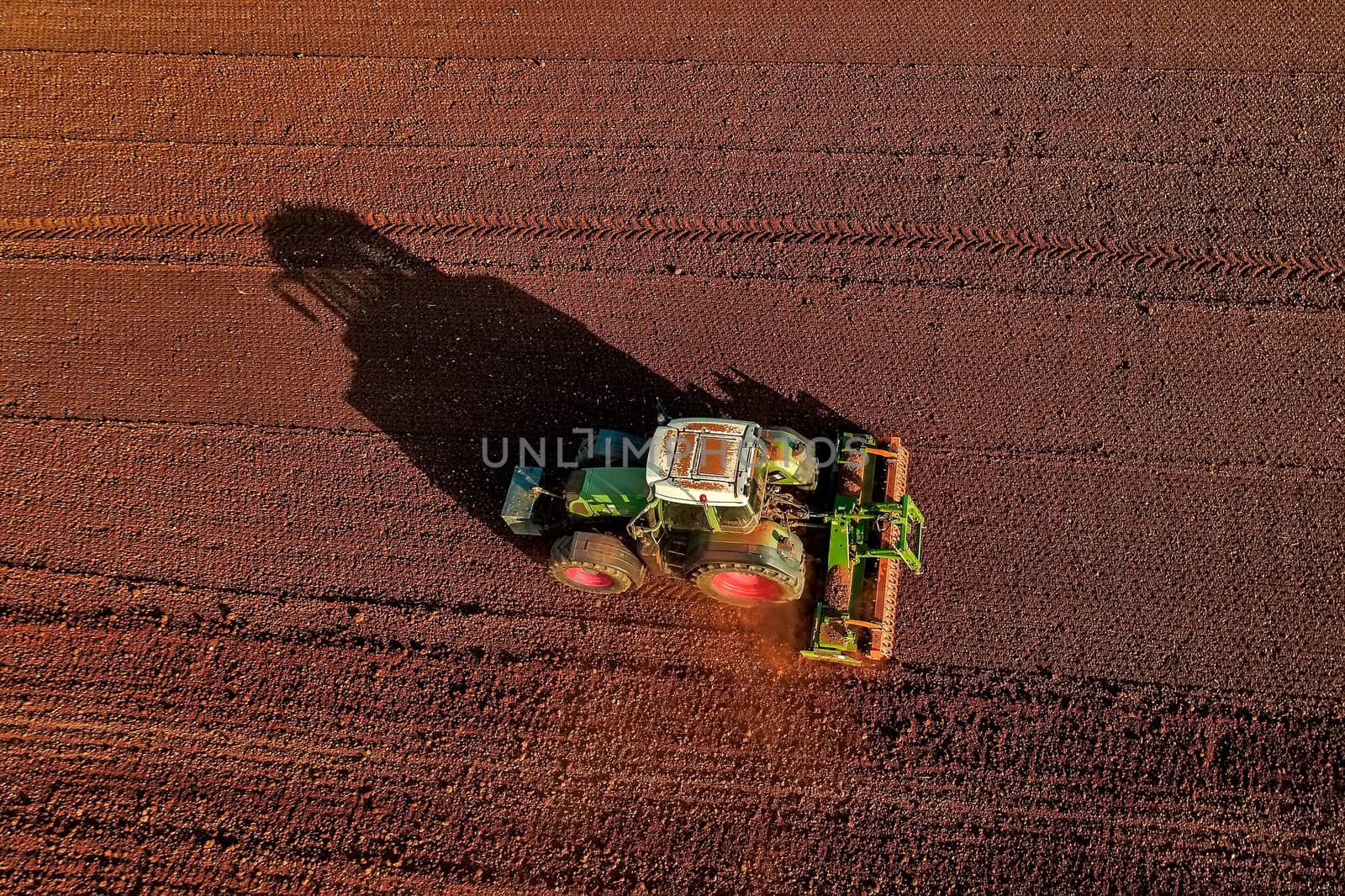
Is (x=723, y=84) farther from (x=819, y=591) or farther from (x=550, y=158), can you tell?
(x=819, y=591)

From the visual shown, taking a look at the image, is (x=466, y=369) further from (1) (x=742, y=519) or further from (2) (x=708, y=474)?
(1) (x=742, y=519)

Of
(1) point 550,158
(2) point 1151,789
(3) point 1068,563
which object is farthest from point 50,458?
(2) point 1151,789

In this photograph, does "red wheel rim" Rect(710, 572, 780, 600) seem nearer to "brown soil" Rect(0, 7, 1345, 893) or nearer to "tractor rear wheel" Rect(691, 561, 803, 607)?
"tractor rear wheel" Rect(691, 561, 803, 607)

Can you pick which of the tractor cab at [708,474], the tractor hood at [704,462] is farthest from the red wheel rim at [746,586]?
the tractor hood at [704,462]

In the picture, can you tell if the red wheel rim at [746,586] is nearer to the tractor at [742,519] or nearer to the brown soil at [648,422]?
the tractor at [742,519]

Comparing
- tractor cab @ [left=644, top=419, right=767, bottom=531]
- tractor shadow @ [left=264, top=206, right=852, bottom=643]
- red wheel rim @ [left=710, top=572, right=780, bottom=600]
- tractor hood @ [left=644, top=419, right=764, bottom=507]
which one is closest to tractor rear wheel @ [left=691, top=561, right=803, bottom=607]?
red wheel rim @ [left=710, top=572, right=780, bottom=600]
